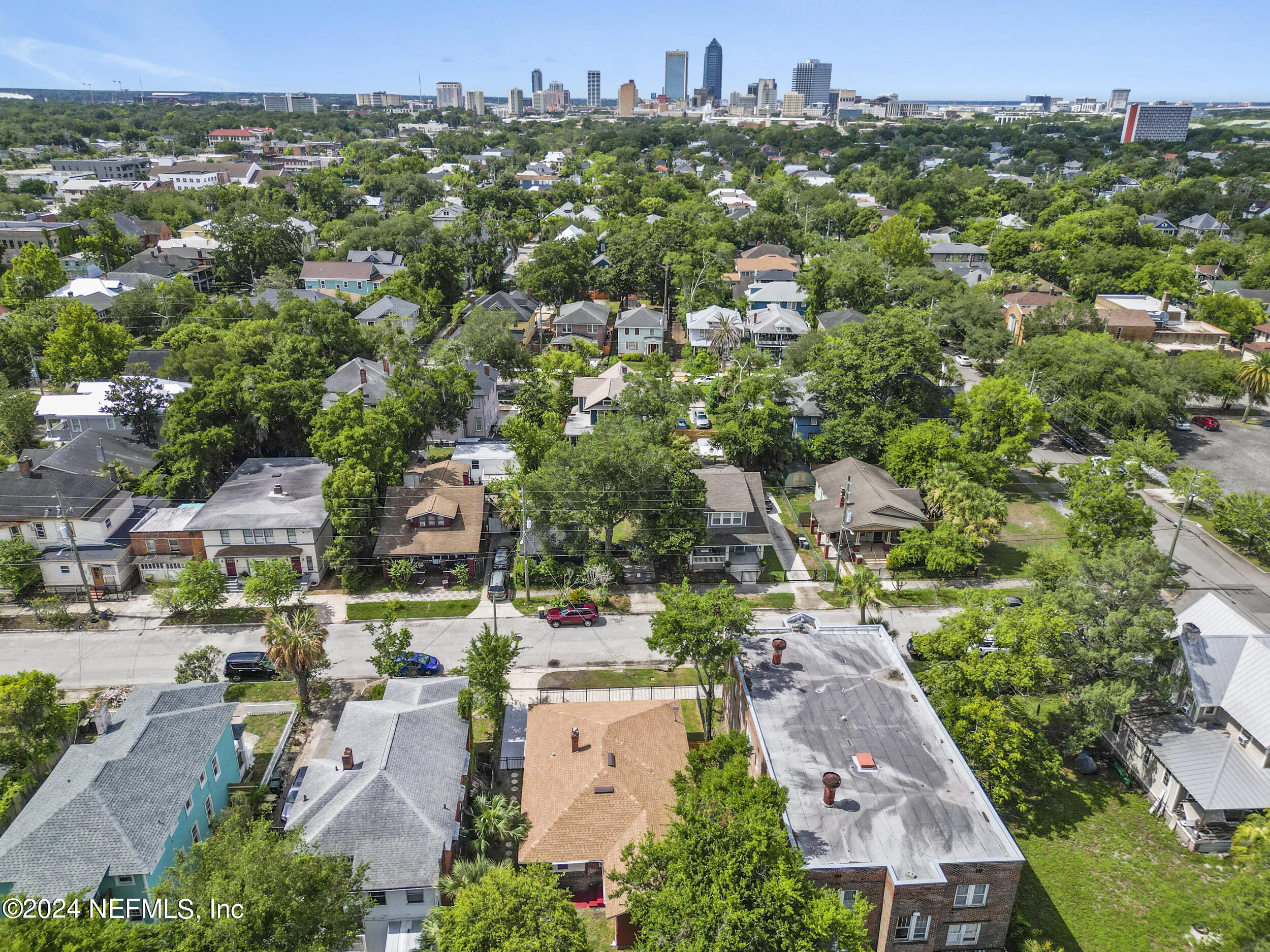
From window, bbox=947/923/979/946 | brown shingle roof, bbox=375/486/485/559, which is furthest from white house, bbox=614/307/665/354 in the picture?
window, bbox=947/923/979/946

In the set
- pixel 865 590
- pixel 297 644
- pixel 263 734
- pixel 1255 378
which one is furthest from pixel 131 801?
pixel 1255 378

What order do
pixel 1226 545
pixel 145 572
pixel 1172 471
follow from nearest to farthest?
1. pixel 145 572
2. pixel 1226 545
3. pixel 1172 471

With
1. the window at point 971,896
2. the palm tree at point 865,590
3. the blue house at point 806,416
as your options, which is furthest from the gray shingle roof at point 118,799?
the blue house at point 806,416

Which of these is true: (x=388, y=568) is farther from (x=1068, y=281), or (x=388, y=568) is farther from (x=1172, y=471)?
(x=1068, y=281)

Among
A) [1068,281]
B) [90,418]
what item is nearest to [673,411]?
[90,418]

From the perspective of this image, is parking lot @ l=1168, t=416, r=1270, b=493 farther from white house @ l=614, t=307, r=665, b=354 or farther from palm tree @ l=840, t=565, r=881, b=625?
white house @ l=614, t=307, r=665, b=354

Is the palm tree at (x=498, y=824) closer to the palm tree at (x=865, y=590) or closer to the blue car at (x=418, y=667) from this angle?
the blue car at (x=418, y=667)

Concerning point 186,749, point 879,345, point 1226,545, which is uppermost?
point 879,345
